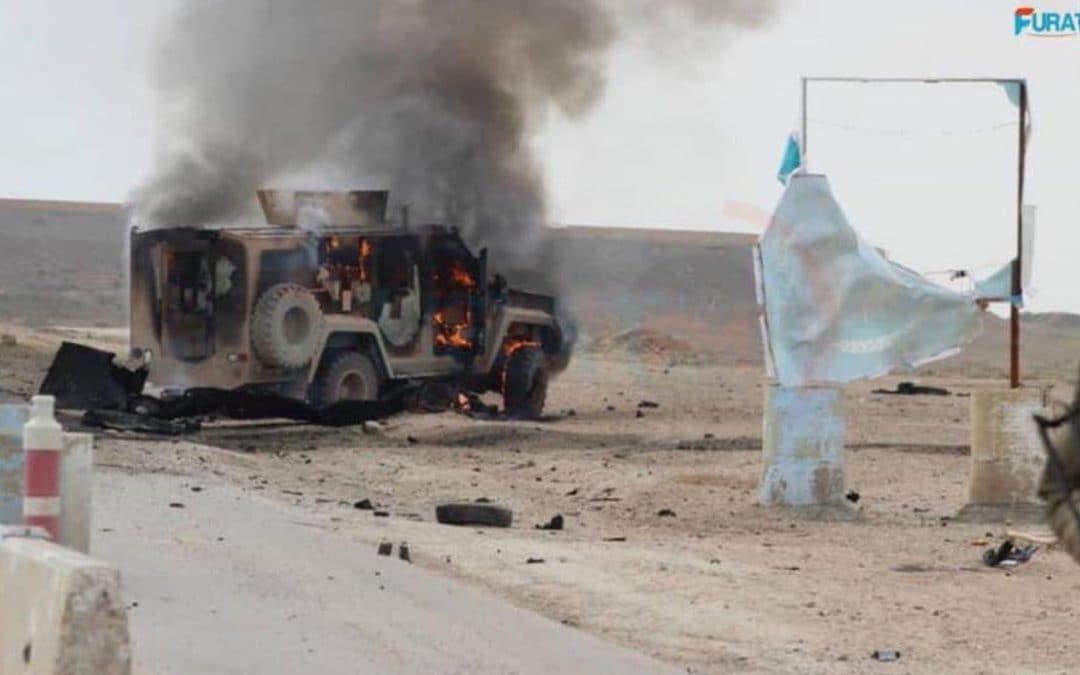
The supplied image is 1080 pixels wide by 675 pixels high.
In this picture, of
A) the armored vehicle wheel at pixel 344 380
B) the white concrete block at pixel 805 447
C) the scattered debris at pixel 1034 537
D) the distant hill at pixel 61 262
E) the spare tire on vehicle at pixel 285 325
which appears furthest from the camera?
the distant hill at pixel 61 262

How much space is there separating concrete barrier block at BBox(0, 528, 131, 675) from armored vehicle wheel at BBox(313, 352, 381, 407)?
60.6ft

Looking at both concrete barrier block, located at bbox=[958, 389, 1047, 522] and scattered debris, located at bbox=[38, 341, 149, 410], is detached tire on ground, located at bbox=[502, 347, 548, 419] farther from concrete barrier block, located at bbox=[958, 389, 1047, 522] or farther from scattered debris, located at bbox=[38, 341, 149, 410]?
concrete barrier block, located at bbox=[958, 389, 1047, 522]

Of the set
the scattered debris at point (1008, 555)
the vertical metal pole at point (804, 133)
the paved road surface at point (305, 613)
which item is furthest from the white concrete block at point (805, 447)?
the paved road surface at point (305, 613)

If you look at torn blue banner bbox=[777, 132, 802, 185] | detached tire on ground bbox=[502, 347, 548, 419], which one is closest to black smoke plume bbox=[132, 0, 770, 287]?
detached tire on ground bbox=[502, 347, 548, 419]

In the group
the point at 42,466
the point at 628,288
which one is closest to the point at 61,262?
the point at 628,288

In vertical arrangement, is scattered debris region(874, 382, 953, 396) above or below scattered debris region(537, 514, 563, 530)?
above

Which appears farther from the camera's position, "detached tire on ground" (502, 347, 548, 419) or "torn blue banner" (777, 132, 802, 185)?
"detached tire on ground" (502, 347, 548, 419)

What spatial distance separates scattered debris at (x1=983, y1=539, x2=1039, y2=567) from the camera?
13.8 metres

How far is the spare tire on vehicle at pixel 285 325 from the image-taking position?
24.9m

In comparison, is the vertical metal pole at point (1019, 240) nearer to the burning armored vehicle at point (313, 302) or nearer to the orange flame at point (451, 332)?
the burning armored vehicle at point (313, 302)

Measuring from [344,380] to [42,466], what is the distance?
59.0ft

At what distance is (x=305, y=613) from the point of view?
10.4 metres

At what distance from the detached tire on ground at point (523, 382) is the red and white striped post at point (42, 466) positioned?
67.8 feet

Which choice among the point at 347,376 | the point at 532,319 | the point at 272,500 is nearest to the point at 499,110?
the point at 532,319
